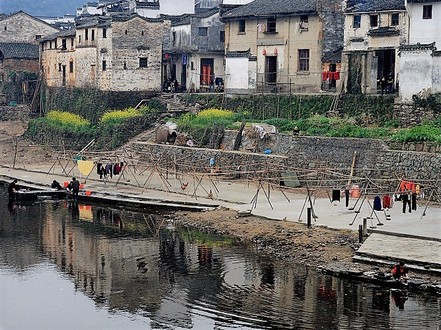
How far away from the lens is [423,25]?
48.2 m

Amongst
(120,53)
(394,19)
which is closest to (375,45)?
(394,19)

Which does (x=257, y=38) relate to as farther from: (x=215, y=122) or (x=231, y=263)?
(x=231, y=263)

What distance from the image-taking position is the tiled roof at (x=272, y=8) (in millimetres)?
59281

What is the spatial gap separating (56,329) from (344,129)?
24.8 m

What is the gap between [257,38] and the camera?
62219 millimetres

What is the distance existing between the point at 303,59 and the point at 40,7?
138 meters

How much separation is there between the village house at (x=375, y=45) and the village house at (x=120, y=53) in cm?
1626

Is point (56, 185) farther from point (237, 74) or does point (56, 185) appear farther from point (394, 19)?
point (394, 19)

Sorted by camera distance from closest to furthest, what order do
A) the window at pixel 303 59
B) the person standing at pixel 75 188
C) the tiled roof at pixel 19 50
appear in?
the person standing at pixel 75 188
the window at pixel 303 59
the tiled roof at pixel 19 50

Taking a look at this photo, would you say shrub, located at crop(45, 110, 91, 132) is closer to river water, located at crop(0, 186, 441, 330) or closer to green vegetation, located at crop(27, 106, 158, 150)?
green vegetation, located at crop(27, 106, 158, 150)

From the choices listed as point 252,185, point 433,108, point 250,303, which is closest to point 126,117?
point 252,185

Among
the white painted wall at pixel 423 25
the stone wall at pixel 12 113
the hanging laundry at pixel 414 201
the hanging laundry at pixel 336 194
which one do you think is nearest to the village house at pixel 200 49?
the stone wall at pixel 12 113

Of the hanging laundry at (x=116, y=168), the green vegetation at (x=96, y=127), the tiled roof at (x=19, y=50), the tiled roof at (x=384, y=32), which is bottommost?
the hanging laundry at (x=116, y=168)

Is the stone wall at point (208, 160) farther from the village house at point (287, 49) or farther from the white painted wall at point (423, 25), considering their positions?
the white painted wall at point (423, 25)
